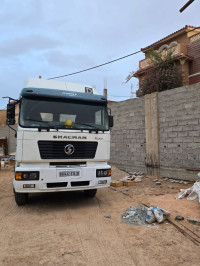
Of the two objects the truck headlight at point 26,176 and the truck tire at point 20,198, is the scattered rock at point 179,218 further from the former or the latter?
the truck tire at point 20,198

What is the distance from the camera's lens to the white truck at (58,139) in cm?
477

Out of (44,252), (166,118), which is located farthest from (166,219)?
(166,118)

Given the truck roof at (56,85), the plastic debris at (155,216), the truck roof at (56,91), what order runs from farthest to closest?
the truck roof at (56,85) < the truck roof at (56,91) < the plastic debris at (155,216)

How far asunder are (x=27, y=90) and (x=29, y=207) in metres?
2.70

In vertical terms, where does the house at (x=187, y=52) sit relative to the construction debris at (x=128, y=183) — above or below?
above

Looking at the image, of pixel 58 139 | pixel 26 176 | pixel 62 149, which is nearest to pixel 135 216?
pixel 62 149

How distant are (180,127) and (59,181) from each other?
4.94m

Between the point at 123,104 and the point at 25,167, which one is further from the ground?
the point at 123,104

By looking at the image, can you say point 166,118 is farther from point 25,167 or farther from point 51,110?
point 25,167

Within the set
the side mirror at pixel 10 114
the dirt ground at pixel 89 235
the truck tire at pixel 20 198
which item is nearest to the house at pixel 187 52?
the side mirror at pixel 10 114

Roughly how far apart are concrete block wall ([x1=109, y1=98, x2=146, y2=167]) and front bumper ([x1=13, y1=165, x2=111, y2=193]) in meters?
4.48

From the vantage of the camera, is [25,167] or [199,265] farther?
[25,167]

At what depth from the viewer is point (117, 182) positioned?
781cm

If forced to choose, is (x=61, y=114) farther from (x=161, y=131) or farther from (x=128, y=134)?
(x=128, y=134)
